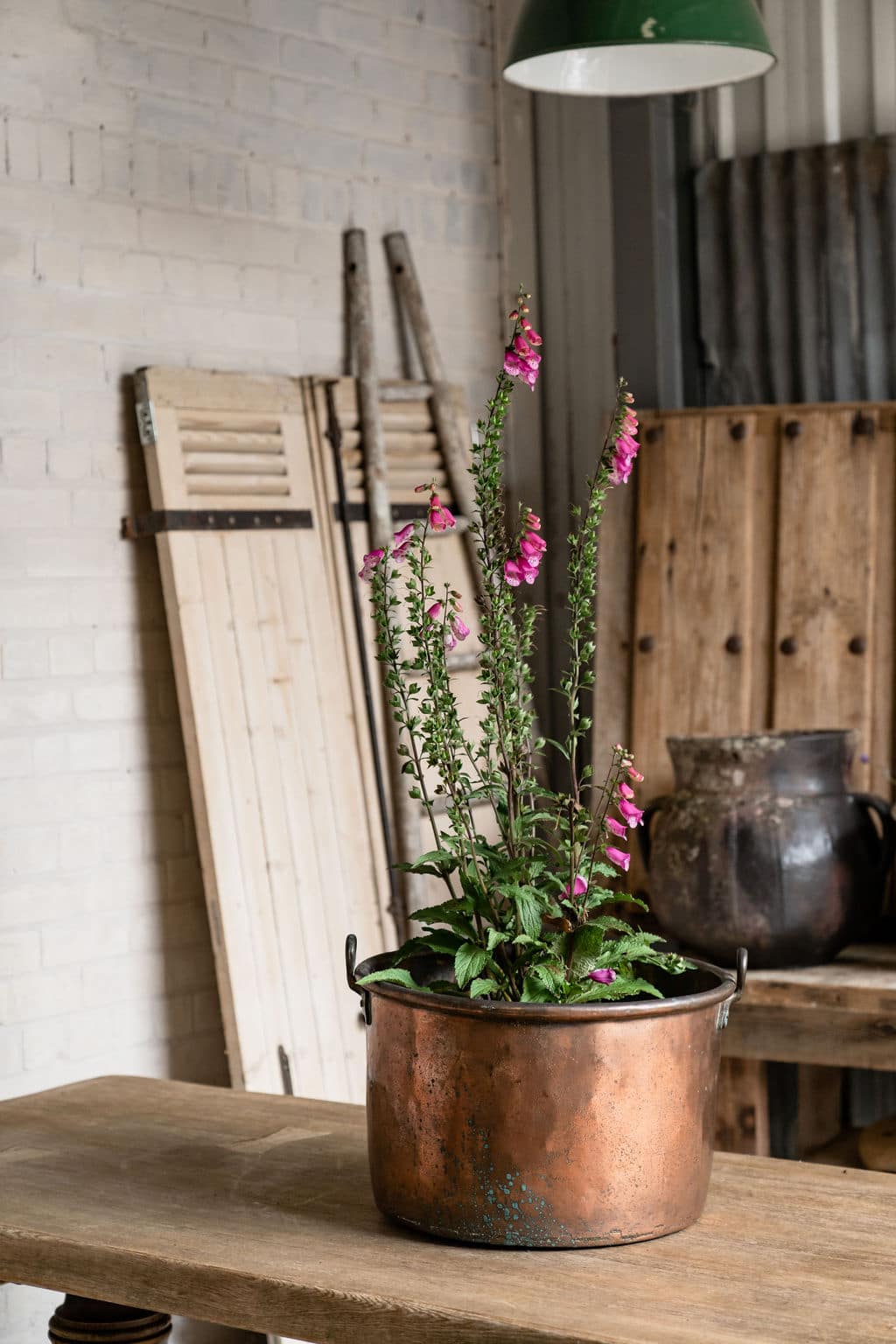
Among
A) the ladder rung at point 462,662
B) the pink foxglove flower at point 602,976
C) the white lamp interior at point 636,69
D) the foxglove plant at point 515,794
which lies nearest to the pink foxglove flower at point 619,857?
the foxglove plant at point 515,794

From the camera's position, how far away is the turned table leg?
6.43ft

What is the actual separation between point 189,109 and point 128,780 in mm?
1606

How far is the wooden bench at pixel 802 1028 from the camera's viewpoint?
9.66ft

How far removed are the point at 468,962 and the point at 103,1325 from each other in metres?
0.78

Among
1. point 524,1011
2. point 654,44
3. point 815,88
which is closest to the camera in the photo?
point 524,1011

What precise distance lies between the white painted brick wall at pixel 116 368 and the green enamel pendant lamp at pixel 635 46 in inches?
45.4

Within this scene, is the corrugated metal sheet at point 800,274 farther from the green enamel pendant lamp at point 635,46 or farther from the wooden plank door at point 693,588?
the green enamel pendant lamp at point 635,46

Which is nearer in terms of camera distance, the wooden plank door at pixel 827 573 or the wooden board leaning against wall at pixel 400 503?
the wooden plank door at pixel 827 573

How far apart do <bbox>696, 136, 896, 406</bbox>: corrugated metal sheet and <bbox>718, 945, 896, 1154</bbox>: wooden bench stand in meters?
1.54

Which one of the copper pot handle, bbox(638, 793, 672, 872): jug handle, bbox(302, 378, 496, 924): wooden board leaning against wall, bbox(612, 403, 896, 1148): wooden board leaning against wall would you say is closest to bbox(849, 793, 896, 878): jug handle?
bbox(638, 793, 672, 872): jug handle

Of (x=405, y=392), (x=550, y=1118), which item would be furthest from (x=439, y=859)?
(x=405, y=392)

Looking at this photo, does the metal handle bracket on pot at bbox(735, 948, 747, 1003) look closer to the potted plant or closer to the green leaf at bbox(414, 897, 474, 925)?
the potted plant

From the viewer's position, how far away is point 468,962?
62.9 inches

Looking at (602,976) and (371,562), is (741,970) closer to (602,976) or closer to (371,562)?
(602,976)
